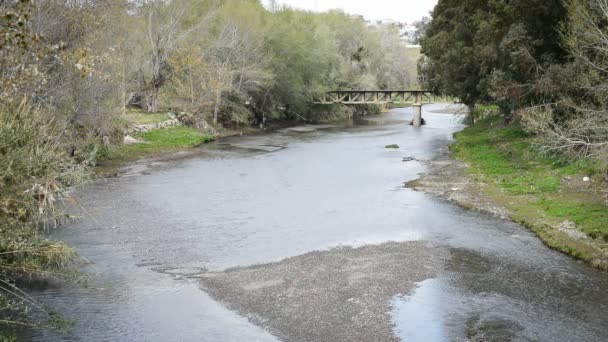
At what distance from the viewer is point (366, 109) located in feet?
337

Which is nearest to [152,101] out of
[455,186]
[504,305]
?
[455,186]

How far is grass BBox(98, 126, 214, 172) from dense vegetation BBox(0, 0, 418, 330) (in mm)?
190

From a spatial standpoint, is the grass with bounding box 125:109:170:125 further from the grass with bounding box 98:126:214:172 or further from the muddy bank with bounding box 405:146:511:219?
the muddy bank with bounding box 405:146:511:219

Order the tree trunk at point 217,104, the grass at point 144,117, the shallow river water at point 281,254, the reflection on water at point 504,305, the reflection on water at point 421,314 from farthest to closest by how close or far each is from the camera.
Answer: the tree trunk at point 217,104, the grass at point 144,117, the shallow river water at point 281,254, the reflection on water at point 421,314, the reflection on water at point 504,305

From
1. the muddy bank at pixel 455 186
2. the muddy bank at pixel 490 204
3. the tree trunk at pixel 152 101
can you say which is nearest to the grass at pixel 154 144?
the tree trunk at pixel 152 101

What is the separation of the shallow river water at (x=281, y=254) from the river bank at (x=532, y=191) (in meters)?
0.88

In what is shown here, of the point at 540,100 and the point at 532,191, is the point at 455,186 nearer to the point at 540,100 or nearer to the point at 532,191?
the point at 532,191

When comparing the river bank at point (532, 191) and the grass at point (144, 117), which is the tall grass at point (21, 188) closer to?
the river bank at point (532, 191)

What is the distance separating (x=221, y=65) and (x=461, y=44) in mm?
25988

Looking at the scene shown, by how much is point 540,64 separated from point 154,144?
30165 millimetres

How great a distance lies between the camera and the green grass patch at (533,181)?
2492 cm

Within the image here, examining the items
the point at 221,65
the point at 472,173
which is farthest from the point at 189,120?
the point at 472,173

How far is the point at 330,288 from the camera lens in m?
18.7

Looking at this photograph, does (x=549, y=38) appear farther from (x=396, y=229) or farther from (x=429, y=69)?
(x=429, y=69)
